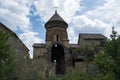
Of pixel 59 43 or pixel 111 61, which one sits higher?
pixel 59 43

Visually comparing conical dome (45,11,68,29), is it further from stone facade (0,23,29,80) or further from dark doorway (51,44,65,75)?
stone facade (0,23,29,80)

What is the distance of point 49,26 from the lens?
4969 cm

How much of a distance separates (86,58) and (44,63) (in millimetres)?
6978

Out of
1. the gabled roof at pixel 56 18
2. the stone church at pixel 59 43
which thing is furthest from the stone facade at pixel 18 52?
the gabled roof at pixel 56 18

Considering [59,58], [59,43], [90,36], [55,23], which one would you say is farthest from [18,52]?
[90,36]

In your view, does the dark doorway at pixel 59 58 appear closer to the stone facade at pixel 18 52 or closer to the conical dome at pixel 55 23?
the conical dome at pixel 55 23

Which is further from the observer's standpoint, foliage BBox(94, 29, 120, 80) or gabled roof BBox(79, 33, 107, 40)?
gabled roof BBox(79, 33, 107, 40)

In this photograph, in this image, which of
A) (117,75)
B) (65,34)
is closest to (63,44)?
(65,34)

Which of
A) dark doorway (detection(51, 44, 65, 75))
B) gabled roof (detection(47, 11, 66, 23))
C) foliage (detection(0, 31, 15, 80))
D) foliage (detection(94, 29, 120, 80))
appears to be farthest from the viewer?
dark doorway (detection(51, 44, 65, 75))

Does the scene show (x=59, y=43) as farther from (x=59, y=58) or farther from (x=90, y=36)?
(x=90, y=36)

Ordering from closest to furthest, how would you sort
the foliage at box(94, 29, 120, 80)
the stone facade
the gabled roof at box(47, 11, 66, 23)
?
the foliage at box(94, 29, 120, 80) < the stone facade < the gabled roof at box(47, 11, 66, 23)

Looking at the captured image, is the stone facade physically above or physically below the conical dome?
below

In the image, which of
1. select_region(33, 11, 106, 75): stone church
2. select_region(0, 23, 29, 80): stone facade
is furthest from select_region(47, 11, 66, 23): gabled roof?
select_region(0, 23, 29, 80): stone facade

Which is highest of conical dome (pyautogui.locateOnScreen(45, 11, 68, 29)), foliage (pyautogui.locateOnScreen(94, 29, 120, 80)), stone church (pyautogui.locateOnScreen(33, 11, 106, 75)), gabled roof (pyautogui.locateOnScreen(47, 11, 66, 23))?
gabled roof (pyautogui.locateOnScreen(47, 11, 66, 23))
